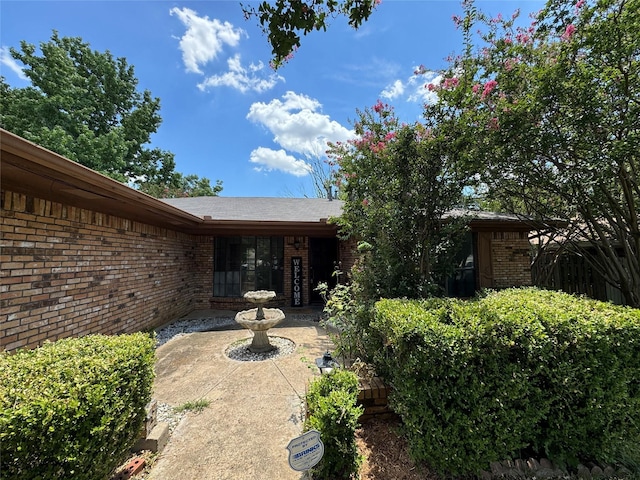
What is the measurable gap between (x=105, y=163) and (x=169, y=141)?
4715mm

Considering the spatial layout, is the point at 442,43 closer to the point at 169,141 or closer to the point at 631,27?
the point at 631,27

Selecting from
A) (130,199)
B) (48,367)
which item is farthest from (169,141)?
(48,367)

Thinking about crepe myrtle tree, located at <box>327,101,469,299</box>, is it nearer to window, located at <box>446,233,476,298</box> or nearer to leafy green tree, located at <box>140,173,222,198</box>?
window, located at <box>446,233,476,298</box>

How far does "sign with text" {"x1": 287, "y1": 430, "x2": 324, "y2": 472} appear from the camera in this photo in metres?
1.57

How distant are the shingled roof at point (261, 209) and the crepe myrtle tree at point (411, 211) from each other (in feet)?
9.36

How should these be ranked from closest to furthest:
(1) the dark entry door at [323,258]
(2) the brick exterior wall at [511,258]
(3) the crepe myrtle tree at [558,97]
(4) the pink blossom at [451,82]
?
(3) the crepe myrtle tree at [558,97] < (4) the pink blossom at [451,82] < (2) the brick exterior wall at [511,258] < (1) the dark entry door at [323,258]

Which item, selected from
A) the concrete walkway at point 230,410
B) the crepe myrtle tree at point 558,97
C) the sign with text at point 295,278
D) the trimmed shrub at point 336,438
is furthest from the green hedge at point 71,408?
the sign with text at point 295,278

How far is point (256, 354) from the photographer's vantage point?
480 centimetres

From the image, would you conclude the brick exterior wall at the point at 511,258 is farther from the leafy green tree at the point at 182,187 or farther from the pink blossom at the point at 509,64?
the leafy green tree at the point at 182,187

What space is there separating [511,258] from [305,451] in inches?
317

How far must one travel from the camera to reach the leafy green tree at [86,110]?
13.1m

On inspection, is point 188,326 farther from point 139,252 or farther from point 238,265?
point 238,265

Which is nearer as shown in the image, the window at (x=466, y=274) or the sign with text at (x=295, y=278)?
the window at (x=466, y=274)

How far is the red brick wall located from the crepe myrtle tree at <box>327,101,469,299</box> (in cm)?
451
